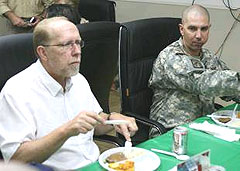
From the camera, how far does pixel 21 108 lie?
1.59 meters

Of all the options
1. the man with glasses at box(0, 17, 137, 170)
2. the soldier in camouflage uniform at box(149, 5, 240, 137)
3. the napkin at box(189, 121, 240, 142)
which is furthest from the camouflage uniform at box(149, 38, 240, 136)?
the man with glasses at box(0, 17, 137, 170)

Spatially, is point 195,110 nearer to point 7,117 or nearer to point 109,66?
point 109,66

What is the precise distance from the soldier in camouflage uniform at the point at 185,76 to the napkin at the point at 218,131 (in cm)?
26

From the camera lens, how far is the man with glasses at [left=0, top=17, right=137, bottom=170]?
60.7 inches

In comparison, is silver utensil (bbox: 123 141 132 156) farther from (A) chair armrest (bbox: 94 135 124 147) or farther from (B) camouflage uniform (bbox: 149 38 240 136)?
(B) camouflage uniform (bbox: 149 38 240 136)

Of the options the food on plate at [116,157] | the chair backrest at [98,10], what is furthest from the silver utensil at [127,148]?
the chair backrest at [98,10]

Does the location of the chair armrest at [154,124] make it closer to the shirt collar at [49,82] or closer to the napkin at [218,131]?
the napkin at [218,131]

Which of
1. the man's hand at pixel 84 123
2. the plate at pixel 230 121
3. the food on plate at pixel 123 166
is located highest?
the man's hand at pixel 84 123

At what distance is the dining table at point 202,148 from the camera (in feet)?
5.08

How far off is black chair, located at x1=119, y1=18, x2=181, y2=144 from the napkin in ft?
0.95

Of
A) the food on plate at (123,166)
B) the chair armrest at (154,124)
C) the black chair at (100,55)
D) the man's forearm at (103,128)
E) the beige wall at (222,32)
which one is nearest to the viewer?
the food on plate at (123,166)

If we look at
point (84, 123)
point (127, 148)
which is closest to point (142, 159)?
point (127, 148)

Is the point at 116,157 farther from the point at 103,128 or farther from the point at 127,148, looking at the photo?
the point at 103,128

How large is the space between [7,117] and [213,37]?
2.78 m
